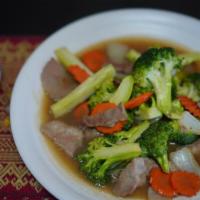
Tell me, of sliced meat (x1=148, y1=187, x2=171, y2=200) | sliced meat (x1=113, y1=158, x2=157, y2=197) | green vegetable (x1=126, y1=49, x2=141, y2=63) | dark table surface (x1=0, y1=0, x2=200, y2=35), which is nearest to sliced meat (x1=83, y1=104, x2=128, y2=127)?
sliced meat (x1=113, y1=158, x2=157, y2=197)

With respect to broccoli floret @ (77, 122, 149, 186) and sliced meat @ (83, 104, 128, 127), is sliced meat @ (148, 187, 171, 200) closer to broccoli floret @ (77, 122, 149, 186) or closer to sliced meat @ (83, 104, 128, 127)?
broccoli floret @ (77, 122, 149, 186)

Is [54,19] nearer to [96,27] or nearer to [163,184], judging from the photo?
[96,27]

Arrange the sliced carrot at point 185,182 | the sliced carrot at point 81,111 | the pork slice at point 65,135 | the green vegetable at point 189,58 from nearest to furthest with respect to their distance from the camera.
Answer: the sliced carrot at point 185,182 < the pork slice at point 65,135 < the sliced carrot at point 81,111 < the green vegetable at point 189,58

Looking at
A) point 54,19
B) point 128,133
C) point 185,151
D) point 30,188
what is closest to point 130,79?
point 128,133

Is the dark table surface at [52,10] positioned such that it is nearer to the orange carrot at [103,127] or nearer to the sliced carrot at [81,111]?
the sliced carrot at [81,111]

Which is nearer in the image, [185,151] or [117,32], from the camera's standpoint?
[185,151]

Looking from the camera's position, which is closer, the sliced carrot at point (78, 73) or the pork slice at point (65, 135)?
the pork slice at point (65, 135)

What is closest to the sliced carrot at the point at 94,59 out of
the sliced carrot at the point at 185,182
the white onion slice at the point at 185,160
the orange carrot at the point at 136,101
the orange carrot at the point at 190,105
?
the orange carrot at the point at 136,101
